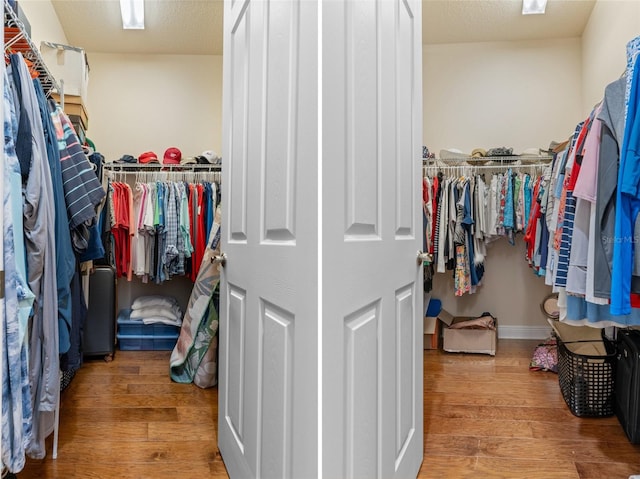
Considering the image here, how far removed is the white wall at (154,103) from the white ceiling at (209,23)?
13 cm

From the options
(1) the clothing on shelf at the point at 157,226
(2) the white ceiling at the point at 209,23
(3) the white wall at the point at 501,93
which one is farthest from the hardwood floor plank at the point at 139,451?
(2) the white ceiling at the point at 209,23

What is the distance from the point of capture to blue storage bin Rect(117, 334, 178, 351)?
10.2ft

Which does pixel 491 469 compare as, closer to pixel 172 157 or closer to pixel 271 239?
pixel 271 239

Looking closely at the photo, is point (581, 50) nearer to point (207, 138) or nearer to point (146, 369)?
point (207, 138)

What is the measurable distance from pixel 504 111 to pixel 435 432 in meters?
2.77

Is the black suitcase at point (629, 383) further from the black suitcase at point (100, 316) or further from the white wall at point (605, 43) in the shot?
the black suitcase at point (100, 316)

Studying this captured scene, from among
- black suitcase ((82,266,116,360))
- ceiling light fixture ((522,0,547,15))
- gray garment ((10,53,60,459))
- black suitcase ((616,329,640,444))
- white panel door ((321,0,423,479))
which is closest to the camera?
white panel door ((321,0,423,479))

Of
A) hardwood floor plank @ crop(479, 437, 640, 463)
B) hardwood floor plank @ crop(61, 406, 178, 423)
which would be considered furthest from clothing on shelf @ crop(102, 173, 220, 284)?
hardwood floor plank @ crop(479, 437, 640, 463)

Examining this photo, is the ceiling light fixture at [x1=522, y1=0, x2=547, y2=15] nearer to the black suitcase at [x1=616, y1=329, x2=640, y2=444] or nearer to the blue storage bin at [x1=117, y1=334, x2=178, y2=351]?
the black suitcase at [x1=616, y1=329, x2=640, y2=444]

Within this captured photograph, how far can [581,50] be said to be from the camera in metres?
3.39

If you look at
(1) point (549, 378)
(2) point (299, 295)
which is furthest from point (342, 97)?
(1) point (549, 378)

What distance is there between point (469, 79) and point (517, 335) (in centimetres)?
223

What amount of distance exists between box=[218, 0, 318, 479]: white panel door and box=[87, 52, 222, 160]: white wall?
237 centimetres

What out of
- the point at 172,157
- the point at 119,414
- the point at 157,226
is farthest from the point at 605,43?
the point at 119,414
